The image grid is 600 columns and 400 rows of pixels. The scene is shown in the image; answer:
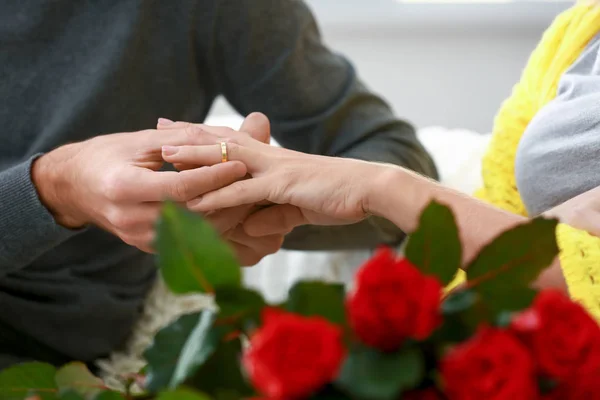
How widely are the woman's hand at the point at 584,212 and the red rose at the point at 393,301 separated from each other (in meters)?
0.48

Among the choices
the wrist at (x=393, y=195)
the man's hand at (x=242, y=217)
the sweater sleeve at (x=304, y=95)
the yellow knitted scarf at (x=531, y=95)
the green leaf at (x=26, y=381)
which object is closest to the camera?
the green leaf at (x=26, y=381)

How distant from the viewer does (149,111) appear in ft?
3.55

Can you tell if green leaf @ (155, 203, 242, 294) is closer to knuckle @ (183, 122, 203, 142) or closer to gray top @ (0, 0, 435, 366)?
knuckle @ (183, 122, 203, 142)

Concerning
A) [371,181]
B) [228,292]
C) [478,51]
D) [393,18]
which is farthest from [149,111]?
[478,51]

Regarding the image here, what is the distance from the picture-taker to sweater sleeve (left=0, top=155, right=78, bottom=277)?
0.81 meters

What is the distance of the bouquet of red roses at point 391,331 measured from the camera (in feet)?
0.80

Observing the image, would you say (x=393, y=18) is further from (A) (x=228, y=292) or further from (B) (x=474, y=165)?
(A) (x=228, y=292)

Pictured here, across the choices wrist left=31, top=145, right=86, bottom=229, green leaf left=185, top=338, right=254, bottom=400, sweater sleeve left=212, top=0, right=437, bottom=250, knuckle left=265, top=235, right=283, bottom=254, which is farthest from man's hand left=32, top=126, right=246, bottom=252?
green leaf left=185, top=338, right=254, bottom=400

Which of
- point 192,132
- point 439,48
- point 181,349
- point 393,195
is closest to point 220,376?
point 181,349

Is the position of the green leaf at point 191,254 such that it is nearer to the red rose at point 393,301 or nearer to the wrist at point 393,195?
the red rose at point 393,301

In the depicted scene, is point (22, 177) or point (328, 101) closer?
point (22, 177)

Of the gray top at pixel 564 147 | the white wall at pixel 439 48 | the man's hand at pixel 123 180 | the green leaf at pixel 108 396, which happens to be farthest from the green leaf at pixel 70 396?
the white wall at pixel 439 48

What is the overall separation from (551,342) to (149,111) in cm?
90

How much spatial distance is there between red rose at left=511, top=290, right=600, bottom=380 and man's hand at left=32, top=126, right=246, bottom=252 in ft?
1.64
